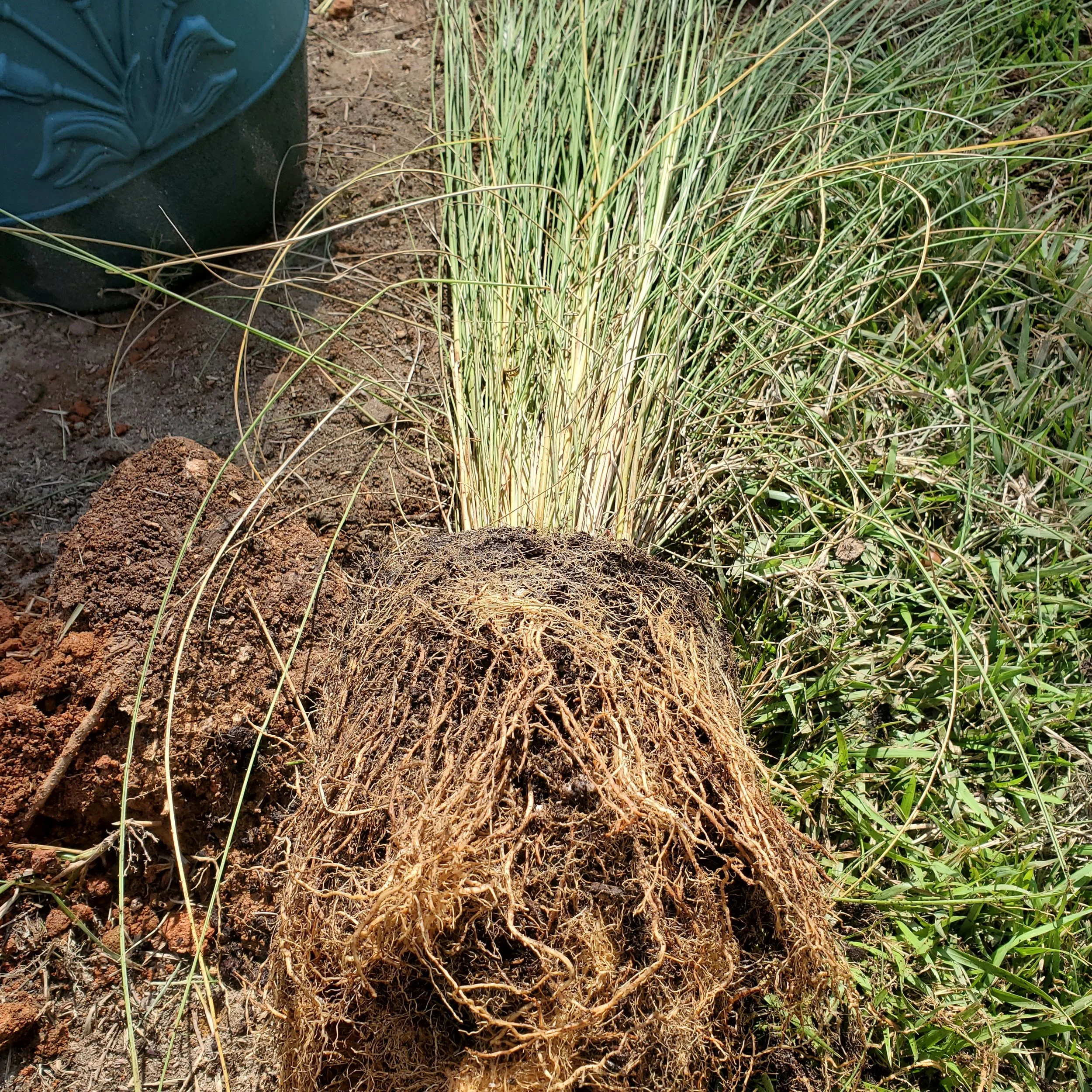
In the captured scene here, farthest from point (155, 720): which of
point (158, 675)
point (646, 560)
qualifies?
point (646, 560)

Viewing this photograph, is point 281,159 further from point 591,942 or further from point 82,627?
point 591,942

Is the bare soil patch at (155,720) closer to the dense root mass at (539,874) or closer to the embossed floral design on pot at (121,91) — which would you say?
the dense root mass at (539,874)

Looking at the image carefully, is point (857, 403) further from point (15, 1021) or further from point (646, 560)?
point (15, 1021)

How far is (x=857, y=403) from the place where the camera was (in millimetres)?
1582

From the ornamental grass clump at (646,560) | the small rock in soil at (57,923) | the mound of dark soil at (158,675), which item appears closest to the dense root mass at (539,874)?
the ornamental grass clump at (646,560)

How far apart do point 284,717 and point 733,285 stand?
907 millimetres

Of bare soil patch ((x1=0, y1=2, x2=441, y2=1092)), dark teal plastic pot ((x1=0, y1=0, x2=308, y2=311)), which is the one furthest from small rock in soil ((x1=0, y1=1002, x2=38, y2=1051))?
dark teal plastic pot ((x1=0, y1=0, x2=308, y2=311))

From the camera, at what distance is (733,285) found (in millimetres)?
1282

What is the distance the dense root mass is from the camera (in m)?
0.96

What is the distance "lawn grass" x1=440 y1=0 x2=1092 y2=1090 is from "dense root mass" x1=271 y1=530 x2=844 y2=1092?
0.22 m

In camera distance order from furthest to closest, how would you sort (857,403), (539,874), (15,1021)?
1. (857,403)
2. (15,1021)
3. (539,874)

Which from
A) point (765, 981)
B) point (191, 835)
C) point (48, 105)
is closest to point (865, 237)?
point (765, 981)

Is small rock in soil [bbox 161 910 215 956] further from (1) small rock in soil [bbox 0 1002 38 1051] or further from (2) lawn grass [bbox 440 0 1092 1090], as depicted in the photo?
(2) lawn grass [bbox 440 0 1092 1090]

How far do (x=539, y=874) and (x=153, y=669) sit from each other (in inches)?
23.6
